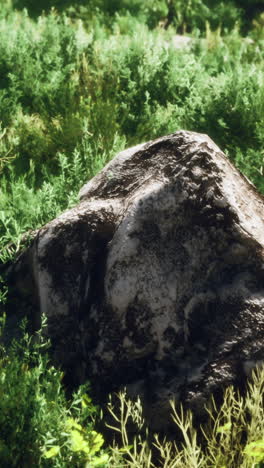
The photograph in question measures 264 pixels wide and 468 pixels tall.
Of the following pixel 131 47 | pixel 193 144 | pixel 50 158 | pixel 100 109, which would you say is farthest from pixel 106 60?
pixel 193 144

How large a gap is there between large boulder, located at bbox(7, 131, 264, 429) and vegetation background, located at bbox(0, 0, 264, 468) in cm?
20

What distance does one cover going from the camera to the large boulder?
11.7 feet

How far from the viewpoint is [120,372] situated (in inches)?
144

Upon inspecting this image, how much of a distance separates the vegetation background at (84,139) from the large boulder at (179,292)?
204mm

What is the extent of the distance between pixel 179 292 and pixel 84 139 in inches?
91.6

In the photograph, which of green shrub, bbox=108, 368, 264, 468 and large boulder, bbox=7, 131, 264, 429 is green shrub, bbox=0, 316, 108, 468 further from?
large boulder, bbox=7, 131, 264, 429

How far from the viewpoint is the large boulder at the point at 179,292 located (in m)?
3.56

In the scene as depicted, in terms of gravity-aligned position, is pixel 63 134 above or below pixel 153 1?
below

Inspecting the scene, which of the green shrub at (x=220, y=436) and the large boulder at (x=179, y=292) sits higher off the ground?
the large boulder at (x=179, y=292)

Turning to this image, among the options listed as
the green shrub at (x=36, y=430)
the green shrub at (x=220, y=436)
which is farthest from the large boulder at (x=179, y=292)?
the green shrub at (x=36, y=430)

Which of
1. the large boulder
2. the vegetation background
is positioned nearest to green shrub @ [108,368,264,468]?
the vegetation background

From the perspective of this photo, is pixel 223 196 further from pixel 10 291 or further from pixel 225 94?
pixel 225 94

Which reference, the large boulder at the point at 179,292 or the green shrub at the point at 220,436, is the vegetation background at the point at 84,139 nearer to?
the green shrub at the point at 220,436

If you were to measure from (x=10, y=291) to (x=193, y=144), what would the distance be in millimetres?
1614
